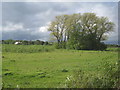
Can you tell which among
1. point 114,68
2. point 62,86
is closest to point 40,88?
point 62,86

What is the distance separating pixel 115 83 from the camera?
4922 millimetres

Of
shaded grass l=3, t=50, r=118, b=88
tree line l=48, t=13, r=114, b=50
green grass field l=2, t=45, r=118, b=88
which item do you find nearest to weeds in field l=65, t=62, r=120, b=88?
green grass field l=2, t=45, r=118, b=88

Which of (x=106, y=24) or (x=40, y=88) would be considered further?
(x=106, y=24)

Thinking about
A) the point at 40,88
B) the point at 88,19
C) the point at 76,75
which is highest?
the point at 88,19

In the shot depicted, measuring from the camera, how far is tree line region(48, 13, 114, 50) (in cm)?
3595

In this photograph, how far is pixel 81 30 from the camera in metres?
37.4

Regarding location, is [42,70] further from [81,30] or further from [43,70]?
[81,30]

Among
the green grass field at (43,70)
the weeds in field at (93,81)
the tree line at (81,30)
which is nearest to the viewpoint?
the weeds in field at (93,81)

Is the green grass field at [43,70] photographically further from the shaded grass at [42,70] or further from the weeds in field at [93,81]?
the weeds in field at [93,81]

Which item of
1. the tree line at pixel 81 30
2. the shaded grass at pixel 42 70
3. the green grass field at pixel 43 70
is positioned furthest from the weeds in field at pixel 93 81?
the tree line at pixel 81 30

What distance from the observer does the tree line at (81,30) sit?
118 ft

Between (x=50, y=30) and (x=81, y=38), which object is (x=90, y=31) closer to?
(x=81, y=38)

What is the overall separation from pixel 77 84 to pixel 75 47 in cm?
3037

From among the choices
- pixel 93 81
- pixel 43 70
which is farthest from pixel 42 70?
pixel 93 81
